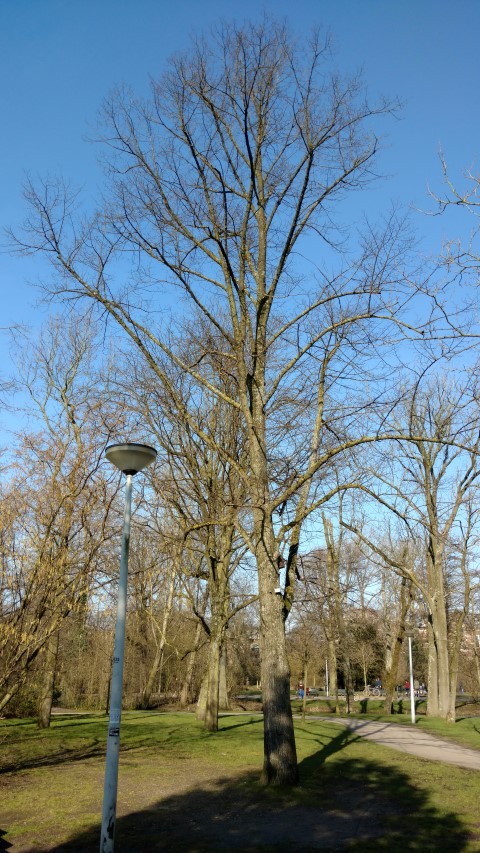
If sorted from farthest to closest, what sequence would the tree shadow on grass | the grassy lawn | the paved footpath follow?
the paved footpath → the grassy lawn → the tree shadow on grass

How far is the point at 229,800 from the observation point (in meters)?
9.29

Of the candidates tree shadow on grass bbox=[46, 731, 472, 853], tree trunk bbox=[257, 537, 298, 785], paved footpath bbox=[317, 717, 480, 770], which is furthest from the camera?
paved footpath bbox=[317, 717, 480, 770]

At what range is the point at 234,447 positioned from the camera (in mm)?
17531

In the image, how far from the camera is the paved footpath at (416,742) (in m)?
13.9

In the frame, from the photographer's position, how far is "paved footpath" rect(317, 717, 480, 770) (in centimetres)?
1391

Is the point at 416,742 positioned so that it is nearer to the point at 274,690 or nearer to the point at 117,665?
the point at 274,690

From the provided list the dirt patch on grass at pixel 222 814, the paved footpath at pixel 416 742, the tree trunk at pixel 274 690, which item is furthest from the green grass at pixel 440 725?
the tree trunk at pixel 274 690

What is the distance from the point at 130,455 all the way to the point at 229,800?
18.3 feet

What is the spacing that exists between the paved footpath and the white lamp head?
967cm

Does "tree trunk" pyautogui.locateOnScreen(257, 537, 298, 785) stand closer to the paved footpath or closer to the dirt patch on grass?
the dirt patch on grass

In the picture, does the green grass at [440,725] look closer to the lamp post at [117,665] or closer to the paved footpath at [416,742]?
the paved footpath at [416,742]

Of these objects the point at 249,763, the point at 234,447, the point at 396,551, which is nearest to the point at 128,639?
the point at 396,551

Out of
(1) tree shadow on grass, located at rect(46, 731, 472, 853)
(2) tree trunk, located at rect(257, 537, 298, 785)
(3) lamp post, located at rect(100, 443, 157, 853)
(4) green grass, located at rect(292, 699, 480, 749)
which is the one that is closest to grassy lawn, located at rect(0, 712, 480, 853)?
(1) tree shadow on grass, located at rect(46, 731, 472, 853)

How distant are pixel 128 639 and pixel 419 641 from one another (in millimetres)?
26519
